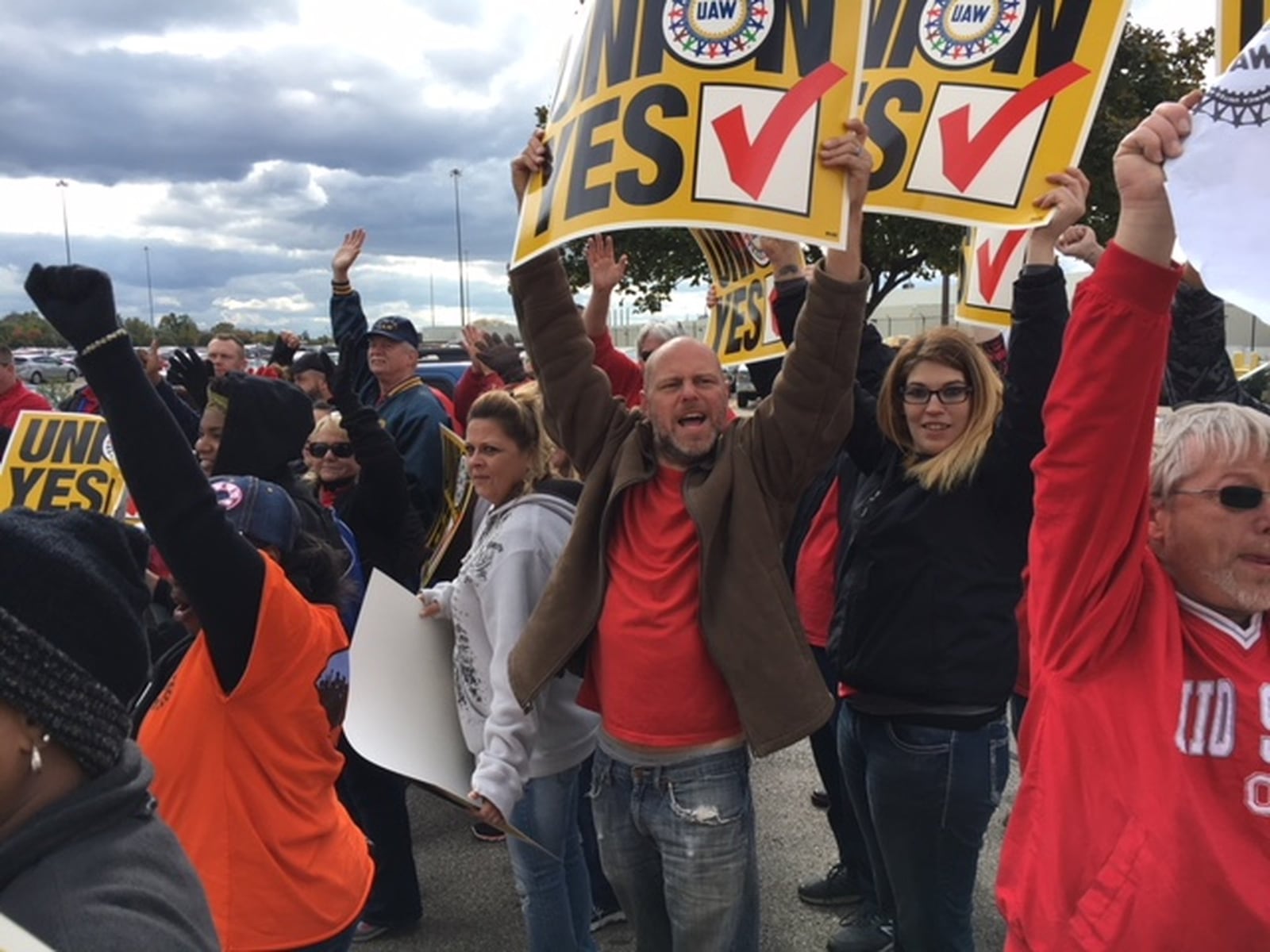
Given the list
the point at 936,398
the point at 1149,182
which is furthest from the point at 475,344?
the point at 1149,182

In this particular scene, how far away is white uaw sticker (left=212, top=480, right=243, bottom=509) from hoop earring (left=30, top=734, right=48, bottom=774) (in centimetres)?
110

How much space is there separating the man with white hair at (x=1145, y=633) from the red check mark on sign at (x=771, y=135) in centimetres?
100

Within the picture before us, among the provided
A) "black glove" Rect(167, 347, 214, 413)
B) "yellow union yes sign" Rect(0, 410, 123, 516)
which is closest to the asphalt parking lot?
"yellow union yes sign" Rect(0, 410, 123, 516)

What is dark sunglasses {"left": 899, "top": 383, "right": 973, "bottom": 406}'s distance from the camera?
2.62m

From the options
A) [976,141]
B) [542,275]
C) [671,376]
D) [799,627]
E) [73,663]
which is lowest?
[799,627]

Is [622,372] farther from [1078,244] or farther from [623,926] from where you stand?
[623,926]

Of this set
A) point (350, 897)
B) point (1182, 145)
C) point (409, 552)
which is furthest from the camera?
point (409, 552)

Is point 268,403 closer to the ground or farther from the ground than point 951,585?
farther from the ground

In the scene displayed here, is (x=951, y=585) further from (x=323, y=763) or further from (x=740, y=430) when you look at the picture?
(x=323, y=763)

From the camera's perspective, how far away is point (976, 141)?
269 cm

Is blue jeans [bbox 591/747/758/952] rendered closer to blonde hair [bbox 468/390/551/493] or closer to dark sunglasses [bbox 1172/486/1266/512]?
blonde hair [bbox 468/390/551/493]

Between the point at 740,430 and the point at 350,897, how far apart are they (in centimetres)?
143

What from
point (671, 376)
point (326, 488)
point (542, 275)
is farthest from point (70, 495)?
point (671, 376)

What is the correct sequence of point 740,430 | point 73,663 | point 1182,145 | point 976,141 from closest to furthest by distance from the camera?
point 73,663 < point 1182,145 < point 740,430 < point 976,141
